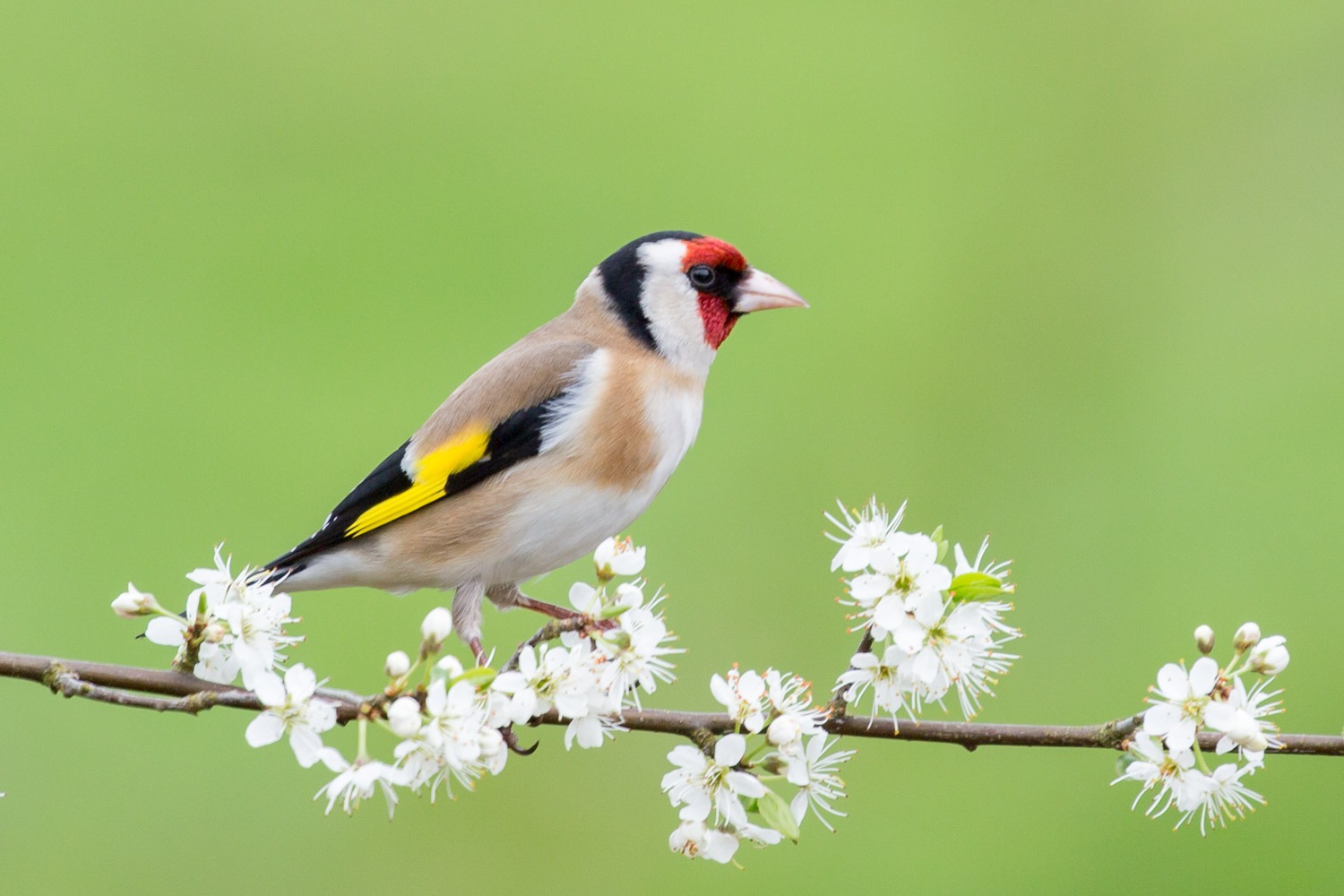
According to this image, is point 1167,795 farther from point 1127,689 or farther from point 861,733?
point 1127,689

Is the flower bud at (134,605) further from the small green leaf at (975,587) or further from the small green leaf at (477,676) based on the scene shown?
the small green leaf at (975,587)

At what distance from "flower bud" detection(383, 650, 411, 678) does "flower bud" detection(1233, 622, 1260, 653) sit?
0.86 m

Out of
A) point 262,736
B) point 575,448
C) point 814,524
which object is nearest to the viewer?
point 262,736

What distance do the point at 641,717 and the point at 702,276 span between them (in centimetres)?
92

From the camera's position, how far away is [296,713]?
145cm

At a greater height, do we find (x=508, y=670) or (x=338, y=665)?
(x=508, y=670)

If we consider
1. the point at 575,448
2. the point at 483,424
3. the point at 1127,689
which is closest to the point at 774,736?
the point at 575,448

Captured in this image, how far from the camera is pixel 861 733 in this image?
1614 mm

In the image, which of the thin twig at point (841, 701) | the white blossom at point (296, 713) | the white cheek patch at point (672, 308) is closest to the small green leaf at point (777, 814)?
the thin twig at point (841, 701)

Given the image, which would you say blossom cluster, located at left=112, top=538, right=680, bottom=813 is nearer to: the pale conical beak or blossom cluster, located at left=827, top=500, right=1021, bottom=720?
blossom cluster, located at left=827, top=500, right=1021, bottom=720

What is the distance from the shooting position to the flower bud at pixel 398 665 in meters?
1.41

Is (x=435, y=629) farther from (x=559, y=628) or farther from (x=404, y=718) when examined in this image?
(x=559, y=628)

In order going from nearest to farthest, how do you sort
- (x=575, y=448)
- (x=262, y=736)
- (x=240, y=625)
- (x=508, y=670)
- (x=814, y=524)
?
(x=262, y=736)
(x=240, y=625)
(x=508, y=670)
(x=575, y=448)
(x=814, y=524)

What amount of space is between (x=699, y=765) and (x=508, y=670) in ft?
0.83
